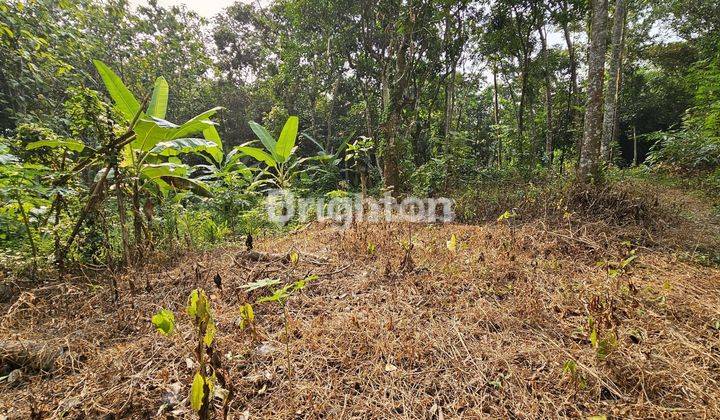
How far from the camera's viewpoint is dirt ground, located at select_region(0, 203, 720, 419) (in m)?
1.42

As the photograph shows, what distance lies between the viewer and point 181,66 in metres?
10.6

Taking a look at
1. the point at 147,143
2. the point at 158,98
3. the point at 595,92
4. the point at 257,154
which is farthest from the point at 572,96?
the point at 147,143

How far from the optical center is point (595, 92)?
433cm

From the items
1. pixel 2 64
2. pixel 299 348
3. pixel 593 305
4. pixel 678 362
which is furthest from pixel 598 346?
pixel 2 64

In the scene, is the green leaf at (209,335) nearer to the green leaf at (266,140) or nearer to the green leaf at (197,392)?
the green leaf at (197,392)

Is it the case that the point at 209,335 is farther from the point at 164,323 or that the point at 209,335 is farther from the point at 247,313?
the point at 247,313

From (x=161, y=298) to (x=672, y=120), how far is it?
19068mm

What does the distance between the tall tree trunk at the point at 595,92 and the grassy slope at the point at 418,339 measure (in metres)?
1.65

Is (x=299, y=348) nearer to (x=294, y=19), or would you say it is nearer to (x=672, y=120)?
(x=294, y=19)

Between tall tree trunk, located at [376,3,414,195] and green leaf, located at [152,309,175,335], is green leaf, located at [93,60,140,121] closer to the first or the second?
green leaf, located at [152,309,175,335]

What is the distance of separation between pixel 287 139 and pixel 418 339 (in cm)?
420

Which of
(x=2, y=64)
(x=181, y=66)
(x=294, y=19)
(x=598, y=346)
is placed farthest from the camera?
(x=181, y=66)

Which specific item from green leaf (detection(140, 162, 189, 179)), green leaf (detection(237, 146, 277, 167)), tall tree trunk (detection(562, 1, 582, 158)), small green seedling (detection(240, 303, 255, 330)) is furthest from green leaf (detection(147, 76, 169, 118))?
tall tree trunk (detection(562, 1, 582, 158))

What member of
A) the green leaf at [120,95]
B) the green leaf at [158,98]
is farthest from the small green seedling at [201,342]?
the green leaf at [158,98]
